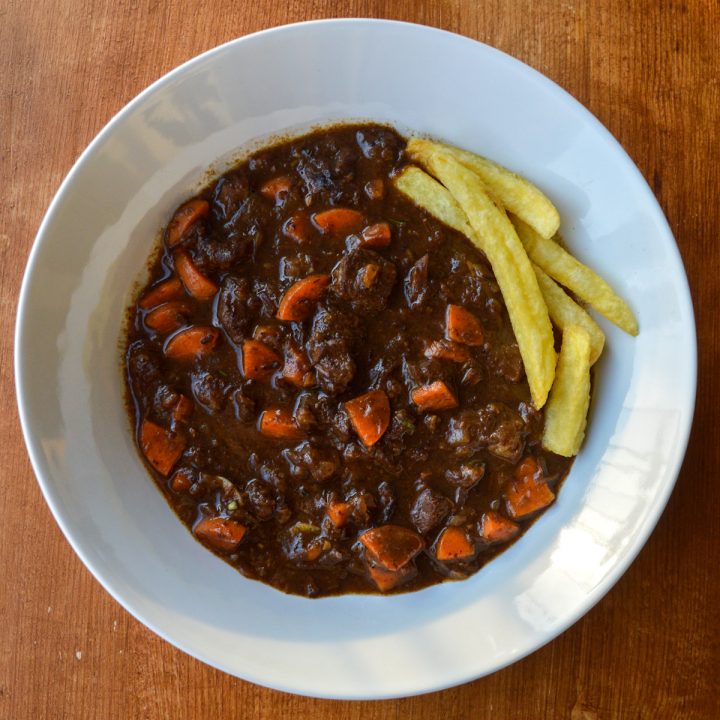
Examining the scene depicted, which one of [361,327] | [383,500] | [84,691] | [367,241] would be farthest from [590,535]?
[84,691]

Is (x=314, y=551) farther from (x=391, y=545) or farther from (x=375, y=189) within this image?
(x=375, y=189)

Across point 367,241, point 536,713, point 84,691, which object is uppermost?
point 367,241

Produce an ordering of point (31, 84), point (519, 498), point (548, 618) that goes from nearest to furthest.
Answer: point (548, 618) → point (519, 498) → point (31, 84)

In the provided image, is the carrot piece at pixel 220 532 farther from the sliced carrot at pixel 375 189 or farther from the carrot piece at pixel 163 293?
the sliced carrot at pixel 375 189

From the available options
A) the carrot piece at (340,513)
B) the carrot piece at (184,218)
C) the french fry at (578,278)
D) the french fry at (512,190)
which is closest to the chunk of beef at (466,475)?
the carrot piece at (340,513)

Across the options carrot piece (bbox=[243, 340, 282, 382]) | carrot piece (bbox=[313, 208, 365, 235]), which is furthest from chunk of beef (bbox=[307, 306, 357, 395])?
carrot piece (bbox=[313, 208, 365, 235])

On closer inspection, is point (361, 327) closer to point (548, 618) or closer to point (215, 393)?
point (215, 393)
